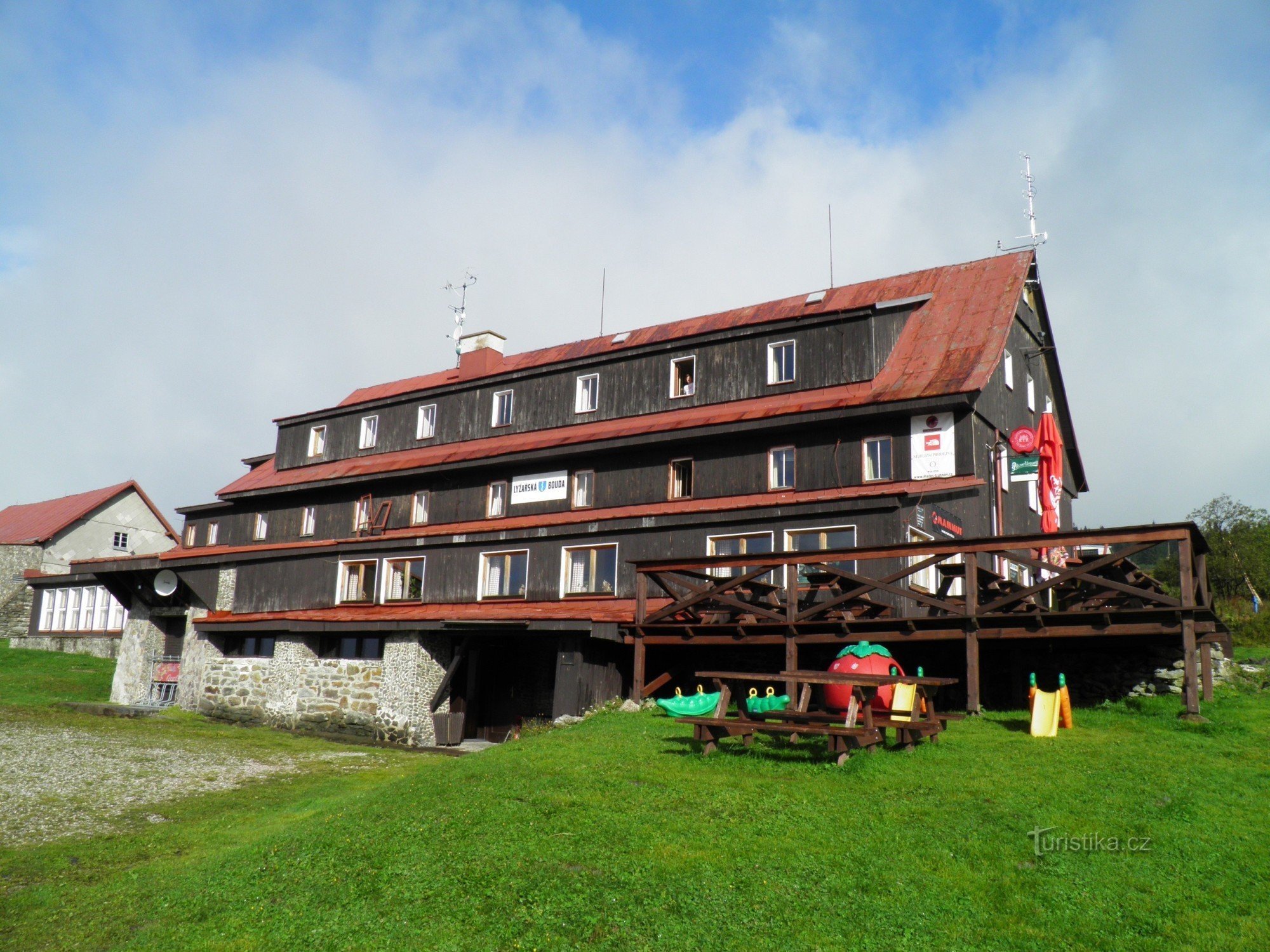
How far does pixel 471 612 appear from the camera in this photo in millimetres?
25188

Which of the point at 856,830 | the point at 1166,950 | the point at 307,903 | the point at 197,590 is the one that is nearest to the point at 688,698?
the point at 856,830

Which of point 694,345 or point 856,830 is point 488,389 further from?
point 856,830

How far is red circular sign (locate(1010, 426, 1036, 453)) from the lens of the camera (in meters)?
24.3

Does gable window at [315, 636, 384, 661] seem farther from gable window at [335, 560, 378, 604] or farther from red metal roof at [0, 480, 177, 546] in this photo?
red metal roof at [0, 480, 177, 546]

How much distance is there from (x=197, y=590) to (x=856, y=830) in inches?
1157

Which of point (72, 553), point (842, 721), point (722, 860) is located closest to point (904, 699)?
point (842, 721)

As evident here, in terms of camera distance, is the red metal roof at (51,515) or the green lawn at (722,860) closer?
the green lawn at (722,860)

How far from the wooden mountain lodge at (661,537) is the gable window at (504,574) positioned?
67 mm

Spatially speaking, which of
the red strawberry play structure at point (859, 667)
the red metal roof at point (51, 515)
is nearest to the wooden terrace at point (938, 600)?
the red strawberry play structure at point (859, 667)

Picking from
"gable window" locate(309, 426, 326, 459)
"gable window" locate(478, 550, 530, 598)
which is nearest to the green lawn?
"gable window" locate(478, 550, 530, 598)

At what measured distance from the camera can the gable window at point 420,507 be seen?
1208 inches

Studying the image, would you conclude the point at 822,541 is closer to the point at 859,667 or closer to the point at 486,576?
the point at 859,667

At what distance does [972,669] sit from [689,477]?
1043cm
